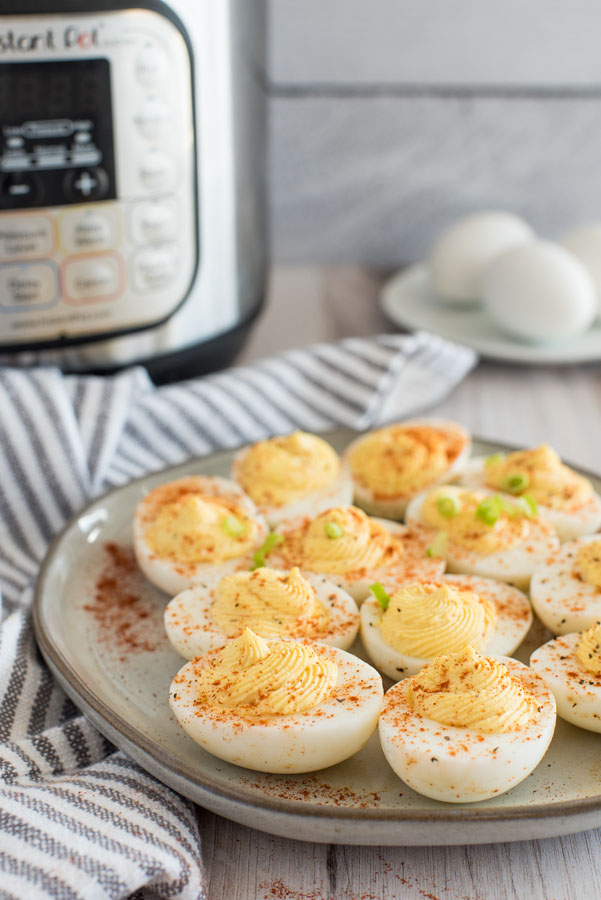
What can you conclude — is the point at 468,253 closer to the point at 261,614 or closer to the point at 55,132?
the point at 55,132

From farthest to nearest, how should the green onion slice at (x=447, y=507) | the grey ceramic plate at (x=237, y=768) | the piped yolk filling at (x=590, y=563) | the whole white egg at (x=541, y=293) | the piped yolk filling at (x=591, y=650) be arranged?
the whole white egg at (x=541, y=293)
the green onion slice at (x=447, y=507)
the piped yolk filling at (x=590, y=563)
the piped yolk filling at (x=591, y=650)
the grey ceramic plate at (x=237, y=768)

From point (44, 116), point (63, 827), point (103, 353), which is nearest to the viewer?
point (63, 827)

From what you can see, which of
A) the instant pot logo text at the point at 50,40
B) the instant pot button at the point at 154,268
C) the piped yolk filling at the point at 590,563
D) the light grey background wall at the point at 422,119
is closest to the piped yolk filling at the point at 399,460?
the piped yolk filling at the point at 590,563

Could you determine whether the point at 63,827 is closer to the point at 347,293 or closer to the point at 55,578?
the point at 55,578

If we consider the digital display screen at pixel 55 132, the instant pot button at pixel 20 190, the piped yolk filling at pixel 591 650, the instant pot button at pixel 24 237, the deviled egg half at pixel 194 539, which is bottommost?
the deviled egg half at pixel 194 539

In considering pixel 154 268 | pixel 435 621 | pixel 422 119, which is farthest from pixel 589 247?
pixel 435 621

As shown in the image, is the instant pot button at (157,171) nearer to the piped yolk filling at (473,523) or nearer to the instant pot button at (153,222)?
the instant pot button at (153,222)

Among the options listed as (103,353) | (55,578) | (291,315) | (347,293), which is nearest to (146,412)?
(103,353)
